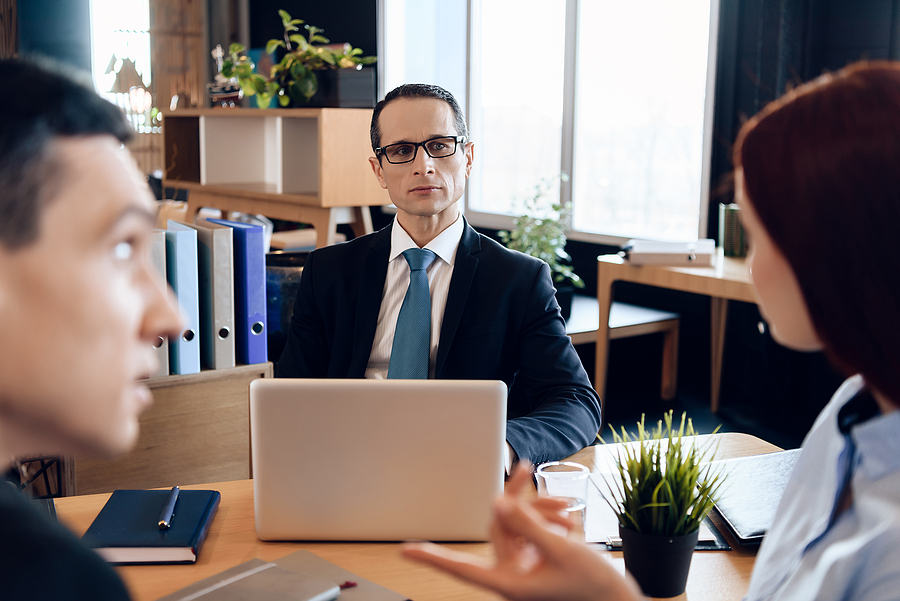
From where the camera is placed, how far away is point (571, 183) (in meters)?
5.03

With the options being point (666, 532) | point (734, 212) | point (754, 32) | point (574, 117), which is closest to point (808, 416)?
point (734, 212)

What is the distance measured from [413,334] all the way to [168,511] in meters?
0.73

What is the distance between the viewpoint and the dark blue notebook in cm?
105

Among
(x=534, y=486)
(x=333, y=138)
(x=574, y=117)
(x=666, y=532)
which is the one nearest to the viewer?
(x=666, y=532)

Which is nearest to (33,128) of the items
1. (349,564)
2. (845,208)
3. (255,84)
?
(845,208)

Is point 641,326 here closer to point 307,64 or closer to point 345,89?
point 345,89

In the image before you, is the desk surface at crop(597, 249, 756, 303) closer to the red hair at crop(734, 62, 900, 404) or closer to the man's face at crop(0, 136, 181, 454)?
the red hair at crop(734, 62, 900, 404)

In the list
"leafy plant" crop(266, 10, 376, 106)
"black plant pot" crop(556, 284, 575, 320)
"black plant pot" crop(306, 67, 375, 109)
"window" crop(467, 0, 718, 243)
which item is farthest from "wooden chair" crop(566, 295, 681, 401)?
"leafy plant" crop(266, 10, 376, 106)

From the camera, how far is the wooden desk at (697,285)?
3119 millimetres

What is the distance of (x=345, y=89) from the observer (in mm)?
3414

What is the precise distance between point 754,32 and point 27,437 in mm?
3915

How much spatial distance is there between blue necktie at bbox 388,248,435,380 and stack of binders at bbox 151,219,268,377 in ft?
1.69

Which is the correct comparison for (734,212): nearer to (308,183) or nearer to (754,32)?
(754,32)

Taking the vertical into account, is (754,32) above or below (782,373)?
above
